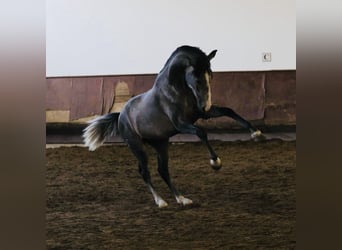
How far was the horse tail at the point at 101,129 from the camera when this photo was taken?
7.68 feet

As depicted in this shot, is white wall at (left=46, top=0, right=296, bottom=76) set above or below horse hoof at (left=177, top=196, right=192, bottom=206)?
above

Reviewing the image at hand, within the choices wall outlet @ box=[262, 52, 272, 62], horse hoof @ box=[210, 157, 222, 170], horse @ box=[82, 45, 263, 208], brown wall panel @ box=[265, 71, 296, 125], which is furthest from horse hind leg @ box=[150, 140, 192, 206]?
wall outlet @ box=[262, 52, 272, 62]

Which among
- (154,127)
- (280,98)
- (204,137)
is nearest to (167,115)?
(154,127)

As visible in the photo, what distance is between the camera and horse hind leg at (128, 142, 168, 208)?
2287 millimetres

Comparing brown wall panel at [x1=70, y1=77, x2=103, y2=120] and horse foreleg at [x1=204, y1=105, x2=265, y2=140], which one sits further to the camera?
brown wall panel at [x1=70, y1=77, x2=103, y2=120]

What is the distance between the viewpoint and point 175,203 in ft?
7.47

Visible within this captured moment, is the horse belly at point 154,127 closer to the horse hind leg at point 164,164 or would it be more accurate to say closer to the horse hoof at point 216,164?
the horse hind leg at point 164,164

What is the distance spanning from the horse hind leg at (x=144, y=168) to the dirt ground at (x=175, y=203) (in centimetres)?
2

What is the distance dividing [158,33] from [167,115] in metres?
0.43

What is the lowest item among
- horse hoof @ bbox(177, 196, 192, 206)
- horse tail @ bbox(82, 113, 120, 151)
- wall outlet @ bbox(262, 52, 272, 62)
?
horse hoof @ bbox(177, 196, 192, 206)

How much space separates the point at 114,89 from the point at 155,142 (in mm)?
356

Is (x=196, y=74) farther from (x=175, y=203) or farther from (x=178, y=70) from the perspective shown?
(x=175, y=203)

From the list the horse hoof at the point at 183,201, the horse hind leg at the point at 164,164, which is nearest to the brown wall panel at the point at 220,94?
the horse hind leg at the point at 164,164

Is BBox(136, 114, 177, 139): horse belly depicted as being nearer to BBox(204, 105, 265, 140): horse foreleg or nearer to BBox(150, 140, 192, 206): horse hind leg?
BBox(150, 140, 192, 206): horse hind leg
